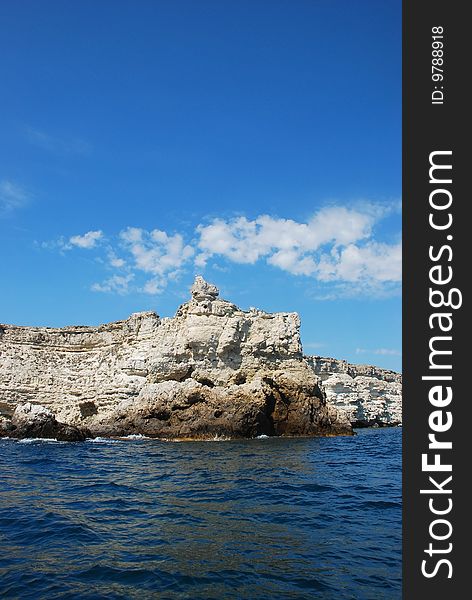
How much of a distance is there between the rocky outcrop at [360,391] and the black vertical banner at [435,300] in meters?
50.3

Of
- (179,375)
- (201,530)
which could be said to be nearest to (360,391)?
(179,375)

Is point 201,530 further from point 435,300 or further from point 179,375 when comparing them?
point 179,375

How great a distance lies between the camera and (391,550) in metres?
7.32

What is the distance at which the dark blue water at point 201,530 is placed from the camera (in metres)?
6.05

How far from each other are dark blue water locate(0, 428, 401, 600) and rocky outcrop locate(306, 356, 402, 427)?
132 feet

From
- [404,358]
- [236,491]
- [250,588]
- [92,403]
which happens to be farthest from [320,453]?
[92,403]

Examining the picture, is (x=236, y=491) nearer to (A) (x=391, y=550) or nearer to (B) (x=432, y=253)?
(A) (x=391, y=550)

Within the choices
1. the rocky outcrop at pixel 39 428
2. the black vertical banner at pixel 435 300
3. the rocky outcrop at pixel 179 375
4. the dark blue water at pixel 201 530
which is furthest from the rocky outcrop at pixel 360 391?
the black vertical banner at pixel 435 300

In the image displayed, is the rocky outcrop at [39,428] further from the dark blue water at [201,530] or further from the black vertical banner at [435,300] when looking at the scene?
the black vertical banner at [435,300]

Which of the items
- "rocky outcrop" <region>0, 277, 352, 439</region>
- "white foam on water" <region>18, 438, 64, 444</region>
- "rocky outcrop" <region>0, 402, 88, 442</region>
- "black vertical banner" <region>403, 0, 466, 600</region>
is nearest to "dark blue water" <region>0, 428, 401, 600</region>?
"black vertical banner" <region>403, 0, 466, 600</region>

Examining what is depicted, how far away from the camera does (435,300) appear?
525 centimetres

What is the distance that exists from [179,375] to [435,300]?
1102 inches

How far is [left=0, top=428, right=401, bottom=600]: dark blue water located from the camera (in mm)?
6047

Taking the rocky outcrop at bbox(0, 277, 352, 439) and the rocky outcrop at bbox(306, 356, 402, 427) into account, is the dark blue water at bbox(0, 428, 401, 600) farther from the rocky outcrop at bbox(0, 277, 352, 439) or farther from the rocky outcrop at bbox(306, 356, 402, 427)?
the rocky outcrop at bbox(306, 356, 402, 427)
